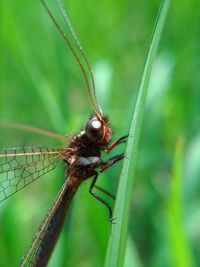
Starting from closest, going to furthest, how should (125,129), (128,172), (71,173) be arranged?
(128,172) < (71,173) < (125,129)

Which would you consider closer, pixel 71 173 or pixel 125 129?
pixel 71 173

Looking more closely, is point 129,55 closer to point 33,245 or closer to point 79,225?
point 79,225

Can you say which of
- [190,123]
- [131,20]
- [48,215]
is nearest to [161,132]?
[190,123]

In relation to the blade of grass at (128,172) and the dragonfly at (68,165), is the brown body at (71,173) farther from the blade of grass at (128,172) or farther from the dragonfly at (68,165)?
the blade of grass at (128,172)

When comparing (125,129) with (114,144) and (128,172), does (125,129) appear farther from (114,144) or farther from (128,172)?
(128,172)

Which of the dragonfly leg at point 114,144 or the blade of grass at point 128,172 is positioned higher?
the dragonfly leg at point 114,144

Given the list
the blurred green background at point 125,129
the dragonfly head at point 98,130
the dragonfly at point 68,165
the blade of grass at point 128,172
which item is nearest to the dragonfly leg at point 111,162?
the dragonfly at point 68,165

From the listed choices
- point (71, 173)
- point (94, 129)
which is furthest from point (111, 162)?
point (71, 173)
